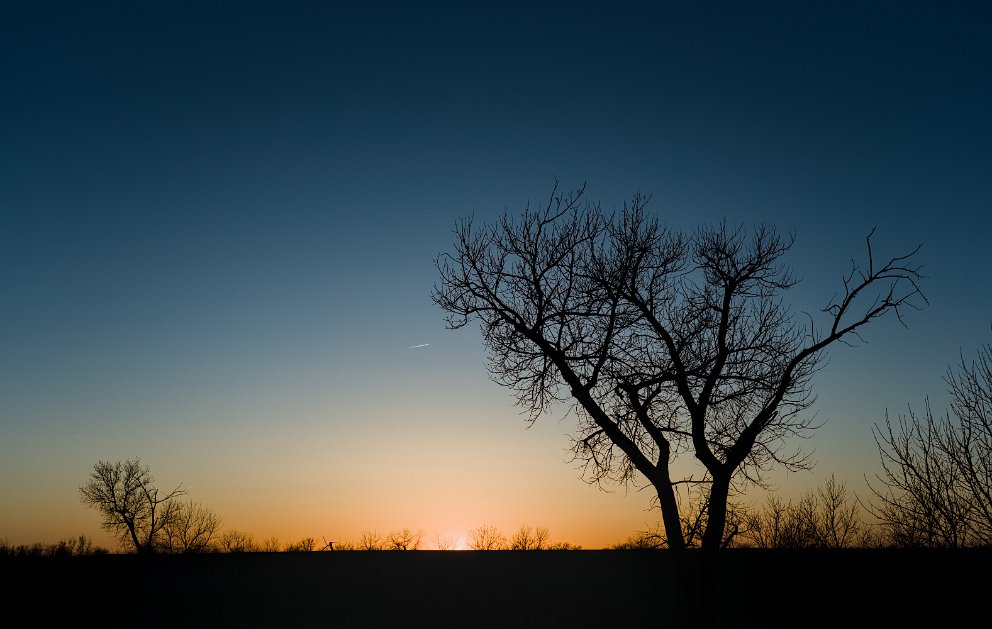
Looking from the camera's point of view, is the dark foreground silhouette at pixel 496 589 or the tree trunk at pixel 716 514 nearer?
the tree trunk at pixel 716 514

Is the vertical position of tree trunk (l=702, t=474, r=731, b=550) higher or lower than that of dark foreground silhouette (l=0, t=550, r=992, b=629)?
higher

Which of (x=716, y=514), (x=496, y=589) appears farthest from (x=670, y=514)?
(x=496, y=589)

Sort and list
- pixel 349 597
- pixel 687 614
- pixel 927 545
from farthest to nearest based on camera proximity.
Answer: pixel 349 597 → pixel 927 545 → pixel 687 614

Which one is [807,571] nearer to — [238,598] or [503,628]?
[503,628]

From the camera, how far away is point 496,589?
55.5 feet

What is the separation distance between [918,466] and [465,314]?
10.4 metres

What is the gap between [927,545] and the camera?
14.6 m

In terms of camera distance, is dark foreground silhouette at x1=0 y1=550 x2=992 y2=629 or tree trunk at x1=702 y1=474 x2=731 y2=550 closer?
tree trunk at x1=702 y1=474 x2=731 y2=550

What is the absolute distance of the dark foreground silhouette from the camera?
13.9 metres

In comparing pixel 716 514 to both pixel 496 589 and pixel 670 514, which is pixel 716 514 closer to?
pixel 670 514

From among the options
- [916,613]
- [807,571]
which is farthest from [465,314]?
[916,613]

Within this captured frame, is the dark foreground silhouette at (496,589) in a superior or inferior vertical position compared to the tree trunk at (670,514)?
inferior

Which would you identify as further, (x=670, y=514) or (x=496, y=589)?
(x=496, y=589)

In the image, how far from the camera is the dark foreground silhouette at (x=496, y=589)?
13875 millimetres
